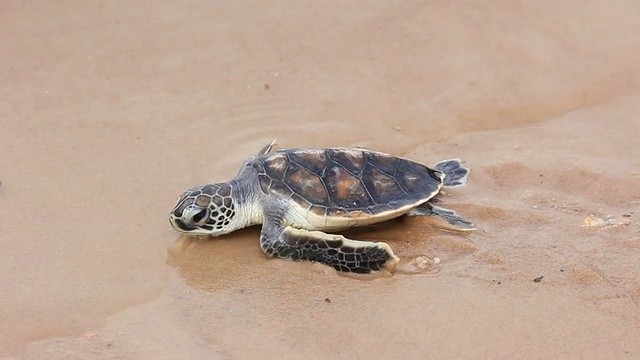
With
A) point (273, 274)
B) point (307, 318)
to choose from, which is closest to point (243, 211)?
point (273, 274)

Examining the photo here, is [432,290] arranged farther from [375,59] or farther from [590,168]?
[375,59]

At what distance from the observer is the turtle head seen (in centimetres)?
383

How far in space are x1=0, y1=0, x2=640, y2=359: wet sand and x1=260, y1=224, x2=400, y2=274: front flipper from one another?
0.07 m

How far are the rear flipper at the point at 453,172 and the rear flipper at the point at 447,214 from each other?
0.25 meters

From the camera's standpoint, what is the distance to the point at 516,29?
21.0ft

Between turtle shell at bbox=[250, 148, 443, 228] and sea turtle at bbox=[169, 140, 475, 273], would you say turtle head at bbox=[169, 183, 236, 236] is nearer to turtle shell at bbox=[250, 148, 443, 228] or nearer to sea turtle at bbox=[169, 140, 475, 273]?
sea turtle at bbox=[169, 140, 475, 273]

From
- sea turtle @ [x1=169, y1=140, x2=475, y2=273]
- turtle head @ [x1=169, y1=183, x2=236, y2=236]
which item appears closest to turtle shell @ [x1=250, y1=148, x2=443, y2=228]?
sea turtle @ [x1=169, y1=140, x2=475, y2=273]

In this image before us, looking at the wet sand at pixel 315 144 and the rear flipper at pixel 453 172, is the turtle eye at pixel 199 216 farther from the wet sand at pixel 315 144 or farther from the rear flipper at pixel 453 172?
the rear flipper at pixel 453 172

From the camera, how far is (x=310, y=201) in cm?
393

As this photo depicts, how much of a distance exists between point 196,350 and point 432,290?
114 centimetres

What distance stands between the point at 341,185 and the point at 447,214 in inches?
25.9

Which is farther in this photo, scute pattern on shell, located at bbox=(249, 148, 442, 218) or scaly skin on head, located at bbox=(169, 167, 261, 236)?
scute pattern on shell, located at bbox=(249, 148, 442, 218)

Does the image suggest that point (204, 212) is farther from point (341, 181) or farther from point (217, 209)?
point (341, 181)

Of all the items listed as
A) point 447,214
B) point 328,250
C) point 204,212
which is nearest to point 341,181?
point 328,250
